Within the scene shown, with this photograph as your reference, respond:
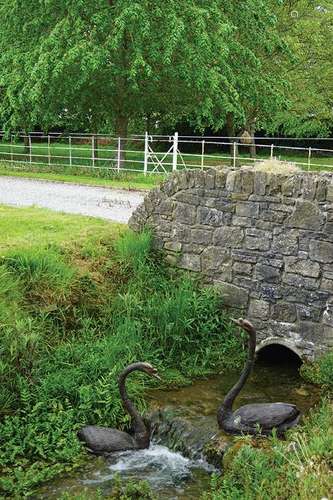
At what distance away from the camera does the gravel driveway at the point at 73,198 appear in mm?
12938

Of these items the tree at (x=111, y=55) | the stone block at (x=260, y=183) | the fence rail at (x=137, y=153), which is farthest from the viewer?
the fence rail at (x=137, y=153)

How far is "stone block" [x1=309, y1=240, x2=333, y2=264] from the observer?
8.30 metres

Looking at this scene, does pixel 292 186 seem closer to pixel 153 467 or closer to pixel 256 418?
pixel 256 418

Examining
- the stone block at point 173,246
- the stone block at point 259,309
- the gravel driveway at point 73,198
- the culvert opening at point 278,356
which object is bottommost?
the culvert opening at point 278,356

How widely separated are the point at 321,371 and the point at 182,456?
2367mm

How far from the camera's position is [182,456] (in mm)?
6863

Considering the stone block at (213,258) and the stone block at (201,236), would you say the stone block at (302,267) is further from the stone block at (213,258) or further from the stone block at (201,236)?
the stone block at (201,236)

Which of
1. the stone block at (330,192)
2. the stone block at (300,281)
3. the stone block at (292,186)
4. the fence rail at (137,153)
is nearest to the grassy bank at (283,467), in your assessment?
the stone block at (300,281)

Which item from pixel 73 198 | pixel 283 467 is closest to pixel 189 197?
pixel 283 467

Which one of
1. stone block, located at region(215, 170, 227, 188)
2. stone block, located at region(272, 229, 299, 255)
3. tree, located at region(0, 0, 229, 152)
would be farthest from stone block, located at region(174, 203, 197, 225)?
tree, located at region(0, 0, 229, 152)

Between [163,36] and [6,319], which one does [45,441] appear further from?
[163,36]

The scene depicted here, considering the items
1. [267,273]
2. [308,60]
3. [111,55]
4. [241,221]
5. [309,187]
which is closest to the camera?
[309,187]

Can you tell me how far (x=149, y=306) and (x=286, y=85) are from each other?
18157mm

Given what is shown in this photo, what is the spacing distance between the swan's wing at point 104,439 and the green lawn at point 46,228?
3.13 meters
